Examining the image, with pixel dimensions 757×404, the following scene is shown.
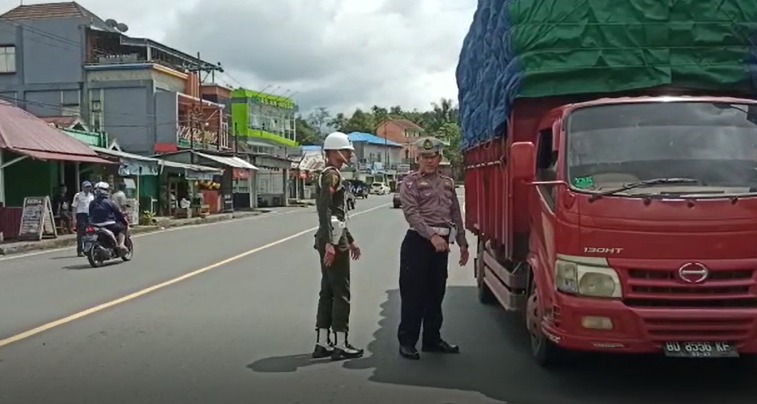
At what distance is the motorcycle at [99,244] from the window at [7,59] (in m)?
33.1

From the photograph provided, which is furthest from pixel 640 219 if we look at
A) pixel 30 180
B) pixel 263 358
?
pixel 30 180

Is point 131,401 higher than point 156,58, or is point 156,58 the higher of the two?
point 156,58

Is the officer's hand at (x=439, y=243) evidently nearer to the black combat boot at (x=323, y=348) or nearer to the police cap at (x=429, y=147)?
the police cap at (x=429, y=147)

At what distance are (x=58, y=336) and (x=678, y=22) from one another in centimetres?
654

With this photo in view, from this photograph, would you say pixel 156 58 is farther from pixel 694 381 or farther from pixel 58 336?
pixel 694 381

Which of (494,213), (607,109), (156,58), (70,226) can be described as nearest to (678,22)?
(607,109)

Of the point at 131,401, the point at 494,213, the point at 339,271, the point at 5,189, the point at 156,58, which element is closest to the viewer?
the point at 131,401

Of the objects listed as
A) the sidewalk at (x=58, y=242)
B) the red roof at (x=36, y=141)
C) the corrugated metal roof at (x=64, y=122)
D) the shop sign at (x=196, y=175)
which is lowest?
the sidewalk at (x=58, y=242)

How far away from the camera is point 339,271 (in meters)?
7.20

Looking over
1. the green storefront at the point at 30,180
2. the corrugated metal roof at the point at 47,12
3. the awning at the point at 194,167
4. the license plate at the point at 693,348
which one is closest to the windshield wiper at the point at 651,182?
the license plate at the point at 693,348

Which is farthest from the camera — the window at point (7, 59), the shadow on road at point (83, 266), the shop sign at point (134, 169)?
the window at point (7, 59)

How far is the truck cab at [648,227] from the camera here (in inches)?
211

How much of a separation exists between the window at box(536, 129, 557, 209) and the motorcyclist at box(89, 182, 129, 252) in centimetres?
1128

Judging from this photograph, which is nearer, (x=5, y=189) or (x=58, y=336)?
(x=58, y=336)
